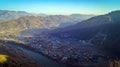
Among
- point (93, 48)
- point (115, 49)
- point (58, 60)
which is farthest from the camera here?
point (93, 48)

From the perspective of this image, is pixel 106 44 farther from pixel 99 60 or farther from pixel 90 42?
pixel 99 60

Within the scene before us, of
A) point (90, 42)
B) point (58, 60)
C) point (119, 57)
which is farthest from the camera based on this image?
point (90, 42)

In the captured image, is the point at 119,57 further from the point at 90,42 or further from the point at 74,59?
the point at 90,42

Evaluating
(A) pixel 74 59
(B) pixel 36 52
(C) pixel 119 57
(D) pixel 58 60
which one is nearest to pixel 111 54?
(C) pixel 119 57

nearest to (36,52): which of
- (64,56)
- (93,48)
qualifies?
(64,56)

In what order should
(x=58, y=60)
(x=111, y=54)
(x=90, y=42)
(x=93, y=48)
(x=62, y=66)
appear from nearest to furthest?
(x=62, y=66), (x=58, y=60), (x=111, y=54), (x=93, y=48), (x=90, y=42)

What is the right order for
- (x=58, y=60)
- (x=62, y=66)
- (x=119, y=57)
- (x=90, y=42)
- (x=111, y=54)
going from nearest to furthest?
(x=62, y=66), (x=58, y=60), (x=119, y=57), (x=111, y=54), (x=90, y=42)

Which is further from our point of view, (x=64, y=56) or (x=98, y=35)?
(x=98, y=35)

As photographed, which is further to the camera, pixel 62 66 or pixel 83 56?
pixel 83 56
